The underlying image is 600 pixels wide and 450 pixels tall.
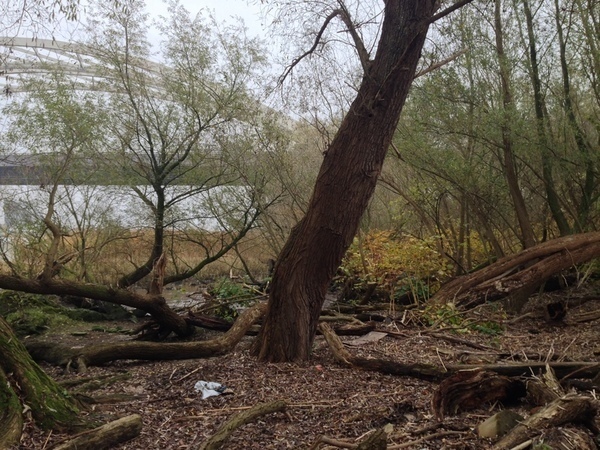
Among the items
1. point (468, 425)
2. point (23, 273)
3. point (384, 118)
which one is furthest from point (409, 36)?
point (23, 273)

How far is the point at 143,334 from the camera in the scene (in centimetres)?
785

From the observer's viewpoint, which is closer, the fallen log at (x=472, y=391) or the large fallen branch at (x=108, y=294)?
the fallen log at (x=472, y=391)

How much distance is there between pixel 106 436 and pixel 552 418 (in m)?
2.33

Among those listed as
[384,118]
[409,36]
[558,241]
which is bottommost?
[558,241]

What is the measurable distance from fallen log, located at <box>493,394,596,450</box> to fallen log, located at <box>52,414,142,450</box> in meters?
1.99

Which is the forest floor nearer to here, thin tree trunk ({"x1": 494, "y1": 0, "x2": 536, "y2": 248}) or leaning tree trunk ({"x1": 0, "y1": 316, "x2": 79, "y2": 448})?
leaning tree trunk ({"x1": 0, "y1": 316, "x2": 79, "y2": 448})

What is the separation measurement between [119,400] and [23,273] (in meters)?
7.23

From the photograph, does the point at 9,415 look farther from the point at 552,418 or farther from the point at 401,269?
the point at 401,269

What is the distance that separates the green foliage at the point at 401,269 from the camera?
30.3 feet

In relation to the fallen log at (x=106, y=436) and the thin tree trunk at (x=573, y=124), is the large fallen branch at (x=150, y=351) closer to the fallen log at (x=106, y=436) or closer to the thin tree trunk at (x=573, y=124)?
the fallen log at (x=106, y=436)

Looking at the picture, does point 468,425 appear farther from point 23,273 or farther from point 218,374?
point 23,273

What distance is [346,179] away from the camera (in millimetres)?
4797

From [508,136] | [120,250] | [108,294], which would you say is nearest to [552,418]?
[108,294]

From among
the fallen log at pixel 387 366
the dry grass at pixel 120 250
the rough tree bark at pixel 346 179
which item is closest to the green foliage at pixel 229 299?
the dry grass at pixel 120 250
